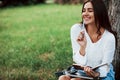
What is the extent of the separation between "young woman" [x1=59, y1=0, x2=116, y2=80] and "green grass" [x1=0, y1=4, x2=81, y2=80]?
5.09 feet

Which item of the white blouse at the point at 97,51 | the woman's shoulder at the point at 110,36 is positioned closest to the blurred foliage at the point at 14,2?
the white blouse at the point at 97,51

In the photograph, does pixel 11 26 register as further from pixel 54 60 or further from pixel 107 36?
pixel 107 36

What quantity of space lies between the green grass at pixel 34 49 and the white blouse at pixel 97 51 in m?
1.52

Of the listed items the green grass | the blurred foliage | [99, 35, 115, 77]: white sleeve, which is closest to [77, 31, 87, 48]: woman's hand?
[99, 35, 115, 77]: white sleeve

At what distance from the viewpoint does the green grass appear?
6.69 meters

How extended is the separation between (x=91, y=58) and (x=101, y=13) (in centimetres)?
53

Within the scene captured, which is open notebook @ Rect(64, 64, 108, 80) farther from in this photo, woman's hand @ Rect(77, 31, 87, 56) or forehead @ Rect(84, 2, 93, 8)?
forehead @ Rect(84, 2, 93, 8)

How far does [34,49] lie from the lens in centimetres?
849

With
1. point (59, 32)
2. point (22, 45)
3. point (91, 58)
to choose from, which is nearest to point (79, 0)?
point (59, 32)

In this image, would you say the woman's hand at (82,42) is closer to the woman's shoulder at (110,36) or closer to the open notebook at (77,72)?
the open notebook at (77,72)

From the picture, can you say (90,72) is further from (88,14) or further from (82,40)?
(88,14)

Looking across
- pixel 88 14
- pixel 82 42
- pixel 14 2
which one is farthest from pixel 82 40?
pixel 14 2

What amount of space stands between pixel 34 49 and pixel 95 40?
3786mm

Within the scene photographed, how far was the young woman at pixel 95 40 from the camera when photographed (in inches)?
184
